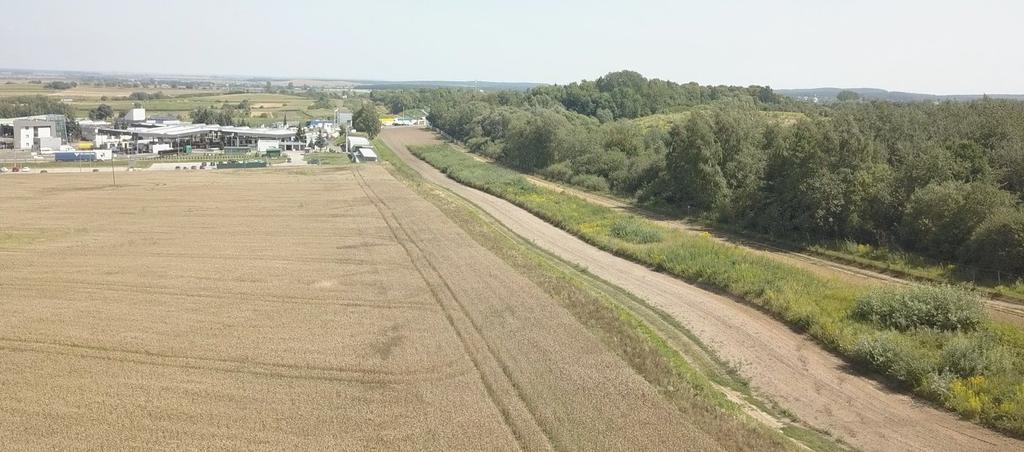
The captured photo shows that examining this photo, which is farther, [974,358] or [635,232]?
[635,232]

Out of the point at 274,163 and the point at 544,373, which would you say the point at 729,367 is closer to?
the point at 544,373

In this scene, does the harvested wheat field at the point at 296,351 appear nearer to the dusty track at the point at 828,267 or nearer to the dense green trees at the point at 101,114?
the dusty track at the point at 828,267

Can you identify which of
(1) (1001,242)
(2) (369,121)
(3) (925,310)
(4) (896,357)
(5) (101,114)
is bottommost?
(5) (101,114)

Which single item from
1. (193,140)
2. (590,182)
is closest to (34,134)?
(193,140)

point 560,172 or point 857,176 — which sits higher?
point 857,176

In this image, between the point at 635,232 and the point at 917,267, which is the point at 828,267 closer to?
the point at 917,267

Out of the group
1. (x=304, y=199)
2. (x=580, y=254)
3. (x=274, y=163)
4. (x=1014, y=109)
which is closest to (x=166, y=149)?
(x=274, y=163)
